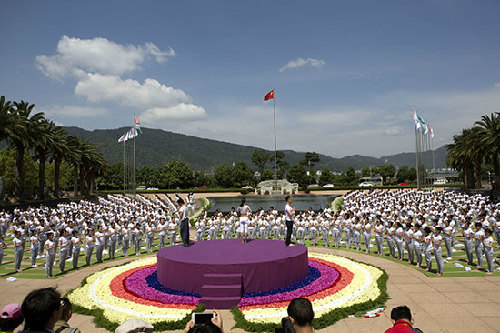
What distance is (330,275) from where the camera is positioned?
528 inches

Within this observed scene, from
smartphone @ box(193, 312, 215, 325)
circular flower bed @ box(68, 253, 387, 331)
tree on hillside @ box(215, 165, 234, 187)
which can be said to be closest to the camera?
smartphone @ box(193, 312, 215, 325)

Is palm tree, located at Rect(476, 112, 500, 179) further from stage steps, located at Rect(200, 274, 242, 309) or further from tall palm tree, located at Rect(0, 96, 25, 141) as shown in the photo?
tall palm tree, located at Rect(0, 96, 25, 141)

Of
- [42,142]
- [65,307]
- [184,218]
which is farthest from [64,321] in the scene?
[42,142]

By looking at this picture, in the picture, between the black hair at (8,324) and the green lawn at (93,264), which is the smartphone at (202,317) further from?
the green lawn at (93,264)

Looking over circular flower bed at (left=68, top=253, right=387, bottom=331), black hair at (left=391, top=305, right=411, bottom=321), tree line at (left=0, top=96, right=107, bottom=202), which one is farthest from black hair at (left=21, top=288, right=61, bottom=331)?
tree line at (left=0, top=96, right=107, bottom=202)

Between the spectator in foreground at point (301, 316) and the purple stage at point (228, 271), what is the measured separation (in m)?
7.15

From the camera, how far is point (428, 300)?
420 inches

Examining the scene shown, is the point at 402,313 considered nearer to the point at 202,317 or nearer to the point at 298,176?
the point at 202,317

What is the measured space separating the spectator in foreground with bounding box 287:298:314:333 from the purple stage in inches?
282

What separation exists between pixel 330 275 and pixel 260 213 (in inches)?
480

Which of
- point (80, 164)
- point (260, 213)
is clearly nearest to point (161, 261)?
point (260, 213)

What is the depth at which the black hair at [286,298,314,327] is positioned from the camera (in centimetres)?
381

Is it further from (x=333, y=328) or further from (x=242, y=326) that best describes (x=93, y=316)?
(x=333, y=328)

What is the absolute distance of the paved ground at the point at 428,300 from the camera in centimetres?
875
